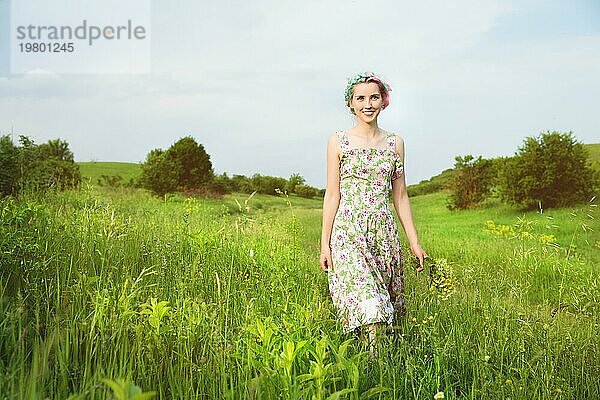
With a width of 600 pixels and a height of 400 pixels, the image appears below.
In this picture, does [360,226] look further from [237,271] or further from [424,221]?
[424,221]

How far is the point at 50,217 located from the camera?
5676 mm

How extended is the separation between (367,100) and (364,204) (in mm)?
629

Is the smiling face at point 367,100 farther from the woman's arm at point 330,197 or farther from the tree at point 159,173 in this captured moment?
the tree at point 159,173

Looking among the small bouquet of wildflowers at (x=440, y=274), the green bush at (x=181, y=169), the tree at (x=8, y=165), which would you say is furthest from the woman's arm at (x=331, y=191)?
the green bush at (x=181, y=169)

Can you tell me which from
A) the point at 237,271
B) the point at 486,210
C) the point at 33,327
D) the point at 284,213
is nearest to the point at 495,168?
the point at 486,210

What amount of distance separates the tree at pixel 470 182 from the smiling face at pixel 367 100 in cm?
873

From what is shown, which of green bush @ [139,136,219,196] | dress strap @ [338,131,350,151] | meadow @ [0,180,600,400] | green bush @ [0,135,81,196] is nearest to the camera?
meadow @ [0,180,600,400]

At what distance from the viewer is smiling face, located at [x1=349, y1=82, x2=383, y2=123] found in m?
4.03

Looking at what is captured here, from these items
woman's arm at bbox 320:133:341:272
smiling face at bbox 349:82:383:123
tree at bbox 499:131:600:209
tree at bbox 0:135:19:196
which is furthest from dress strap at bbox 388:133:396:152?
tree at bbox 499:131:600:209

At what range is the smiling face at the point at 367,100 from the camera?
4027mm

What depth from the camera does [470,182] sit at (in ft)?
42.4

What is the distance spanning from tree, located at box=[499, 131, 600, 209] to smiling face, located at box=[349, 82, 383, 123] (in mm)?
7943

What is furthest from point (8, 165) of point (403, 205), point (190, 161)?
point (403, 205)

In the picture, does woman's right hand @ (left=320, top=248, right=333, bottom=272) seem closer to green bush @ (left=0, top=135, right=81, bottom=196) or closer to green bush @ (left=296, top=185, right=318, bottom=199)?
green bush @ (left=0, top=135, right=81, bottom=196)
